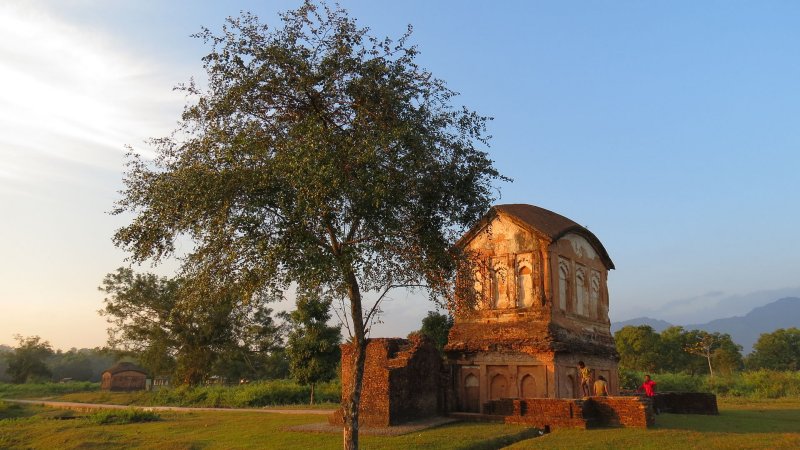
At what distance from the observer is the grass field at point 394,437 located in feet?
46.1

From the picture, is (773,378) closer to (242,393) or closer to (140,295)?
(242,393)

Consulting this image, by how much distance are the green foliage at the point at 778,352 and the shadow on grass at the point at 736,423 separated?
6327 centimetres

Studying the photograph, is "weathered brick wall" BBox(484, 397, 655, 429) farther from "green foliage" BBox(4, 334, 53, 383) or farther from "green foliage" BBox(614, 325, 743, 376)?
"green foliage" BBox(4, 334, 53, 383)

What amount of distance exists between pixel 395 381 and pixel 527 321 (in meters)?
6.41

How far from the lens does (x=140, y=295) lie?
4466 cm

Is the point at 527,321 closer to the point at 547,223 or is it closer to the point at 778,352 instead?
the point at 547,223

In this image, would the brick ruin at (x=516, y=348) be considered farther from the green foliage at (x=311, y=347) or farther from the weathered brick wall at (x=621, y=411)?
the green foliage at (x=311, y=347)

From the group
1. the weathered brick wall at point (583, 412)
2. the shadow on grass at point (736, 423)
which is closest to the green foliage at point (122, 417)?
the weathered brick wall at point (583, 412)

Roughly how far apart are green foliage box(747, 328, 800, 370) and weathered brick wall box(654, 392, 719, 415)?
6308 cm

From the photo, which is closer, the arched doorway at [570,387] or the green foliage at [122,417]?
the arched doorway at [570,387]

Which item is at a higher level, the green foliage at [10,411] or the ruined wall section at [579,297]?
the ruined wall section at [579,297]

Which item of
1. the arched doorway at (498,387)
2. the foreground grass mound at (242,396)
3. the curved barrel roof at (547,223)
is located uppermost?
the curved barrel roof at (547,223)

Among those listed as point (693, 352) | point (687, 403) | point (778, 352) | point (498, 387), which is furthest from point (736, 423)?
point (778, 352)

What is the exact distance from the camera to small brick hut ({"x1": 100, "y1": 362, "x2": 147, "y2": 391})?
5947cm
